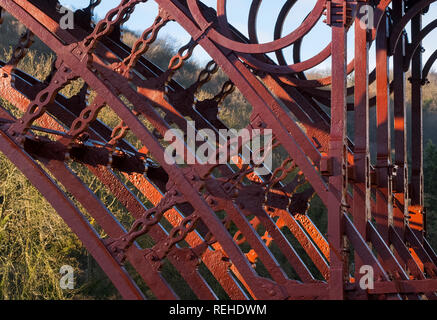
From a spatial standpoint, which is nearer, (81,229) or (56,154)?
(81,229)

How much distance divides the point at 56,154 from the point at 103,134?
190cm

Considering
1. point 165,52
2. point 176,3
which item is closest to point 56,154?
point 176,3

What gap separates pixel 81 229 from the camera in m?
4.81

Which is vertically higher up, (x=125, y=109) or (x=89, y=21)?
(x=89, y=21)

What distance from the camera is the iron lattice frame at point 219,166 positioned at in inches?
181

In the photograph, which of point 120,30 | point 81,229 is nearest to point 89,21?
point 120,30

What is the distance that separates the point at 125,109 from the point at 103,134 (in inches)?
93.9

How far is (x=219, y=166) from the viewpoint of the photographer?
18.2ft

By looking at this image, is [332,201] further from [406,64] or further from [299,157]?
[406,64]

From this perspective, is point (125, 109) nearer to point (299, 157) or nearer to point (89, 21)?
point (299, 157)

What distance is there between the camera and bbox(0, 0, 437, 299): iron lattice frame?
15.1ft

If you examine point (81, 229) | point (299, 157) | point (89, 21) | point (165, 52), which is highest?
point (165, 52)

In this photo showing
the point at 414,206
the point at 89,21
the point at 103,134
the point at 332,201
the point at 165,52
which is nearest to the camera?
the point at 332,201

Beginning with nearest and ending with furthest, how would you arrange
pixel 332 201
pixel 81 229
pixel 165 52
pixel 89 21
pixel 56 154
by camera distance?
1. pixel 332 201
2. pixel 81 229
3. pixel 56 154
4. pixel 89 21
5. pixel 165 52
